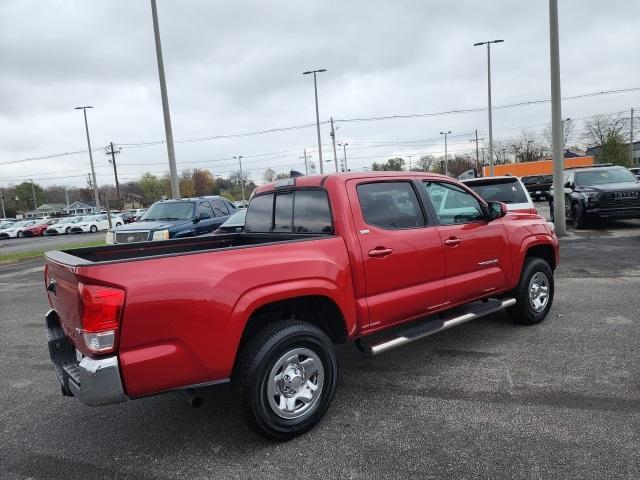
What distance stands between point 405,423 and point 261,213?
2353 mm

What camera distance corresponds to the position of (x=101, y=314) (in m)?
2.59

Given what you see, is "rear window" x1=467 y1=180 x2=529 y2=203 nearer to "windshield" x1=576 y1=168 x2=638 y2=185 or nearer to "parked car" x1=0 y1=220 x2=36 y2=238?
"windshield" x1=576 y1=168 x2=638 y2=185

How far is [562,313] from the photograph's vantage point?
5.88 m

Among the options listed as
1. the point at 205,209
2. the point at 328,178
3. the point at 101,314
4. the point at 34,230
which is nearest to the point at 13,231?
the point at 34,230

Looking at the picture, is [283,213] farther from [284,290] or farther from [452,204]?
[452,204]

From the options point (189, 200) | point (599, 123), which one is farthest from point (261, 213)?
point (599, 123)

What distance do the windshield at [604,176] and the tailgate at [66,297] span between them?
14694mm

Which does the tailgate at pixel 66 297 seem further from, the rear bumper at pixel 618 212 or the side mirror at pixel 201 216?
the rear bumper at pixel 618 212

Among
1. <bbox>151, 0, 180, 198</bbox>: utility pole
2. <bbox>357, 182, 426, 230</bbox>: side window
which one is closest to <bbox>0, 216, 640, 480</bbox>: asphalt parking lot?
<bbox>357, 182, 426, 230</bbox>: side window

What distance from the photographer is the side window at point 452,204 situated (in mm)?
4465

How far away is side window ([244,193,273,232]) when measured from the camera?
179 inches

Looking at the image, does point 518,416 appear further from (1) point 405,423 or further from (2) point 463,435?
(1) point 405,423

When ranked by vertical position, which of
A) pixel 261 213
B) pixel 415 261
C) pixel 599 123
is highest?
pixel 599 123

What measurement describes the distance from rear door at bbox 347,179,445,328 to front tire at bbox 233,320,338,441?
2.07ft
